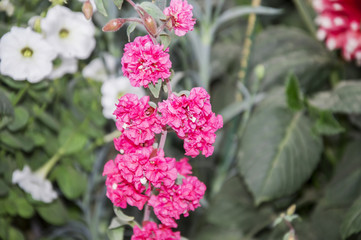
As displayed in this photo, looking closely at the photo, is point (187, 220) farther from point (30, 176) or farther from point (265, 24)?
point (265, 24)

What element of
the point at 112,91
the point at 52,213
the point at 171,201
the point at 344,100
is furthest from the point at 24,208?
the point at 344,100

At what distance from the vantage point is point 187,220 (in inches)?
25.6

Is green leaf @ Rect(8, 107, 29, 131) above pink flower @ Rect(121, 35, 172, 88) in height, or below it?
below

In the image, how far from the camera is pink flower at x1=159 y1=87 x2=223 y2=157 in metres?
0.30

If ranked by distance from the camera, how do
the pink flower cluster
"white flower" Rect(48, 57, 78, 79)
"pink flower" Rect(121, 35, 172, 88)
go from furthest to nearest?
the pink flower cluster → "white flower" Rect(48, 57, 78, 79) → "pink flower" Rect(121, 35, 172, 88)

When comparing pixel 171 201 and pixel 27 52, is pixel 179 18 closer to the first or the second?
pixel 171 201

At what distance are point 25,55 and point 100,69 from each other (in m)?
0.12

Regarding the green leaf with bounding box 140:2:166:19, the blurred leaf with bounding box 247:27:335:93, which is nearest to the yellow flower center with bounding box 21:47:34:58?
the green leaf with bounding box 140:2:166:19

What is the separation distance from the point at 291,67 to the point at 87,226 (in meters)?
0.35

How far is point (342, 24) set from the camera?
25.5 inches

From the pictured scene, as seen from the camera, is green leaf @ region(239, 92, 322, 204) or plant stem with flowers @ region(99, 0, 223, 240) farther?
green leaf @ region(239, 92, 322, 204)

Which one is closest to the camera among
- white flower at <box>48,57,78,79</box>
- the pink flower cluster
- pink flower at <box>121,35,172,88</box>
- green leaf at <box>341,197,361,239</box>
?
pink flower at <box>121,35,172,88</box>

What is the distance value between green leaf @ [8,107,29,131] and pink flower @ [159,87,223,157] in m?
0.24

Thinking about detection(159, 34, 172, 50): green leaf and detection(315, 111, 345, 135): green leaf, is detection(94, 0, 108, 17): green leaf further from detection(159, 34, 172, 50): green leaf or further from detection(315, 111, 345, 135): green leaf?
detection(315, 111, 345, 135): green leaf
